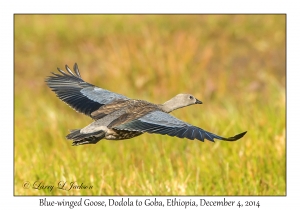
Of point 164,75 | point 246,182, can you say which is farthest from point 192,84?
point 246,182

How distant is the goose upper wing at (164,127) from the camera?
123 inches

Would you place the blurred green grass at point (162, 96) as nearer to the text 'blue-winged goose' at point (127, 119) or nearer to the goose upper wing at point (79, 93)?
the goose upper wing at point (79, 93)

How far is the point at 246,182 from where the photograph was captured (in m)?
5.22

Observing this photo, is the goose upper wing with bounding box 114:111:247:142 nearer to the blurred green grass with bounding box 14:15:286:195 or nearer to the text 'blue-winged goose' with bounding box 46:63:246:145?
the text 'blue-winged goose' with bounding box 46:63:246:145

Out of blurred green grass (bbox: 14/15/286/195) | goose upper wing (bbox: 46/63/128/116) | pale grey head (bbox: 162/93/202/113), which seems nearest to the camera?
pale grey head (bbox: 162/93/202/113)

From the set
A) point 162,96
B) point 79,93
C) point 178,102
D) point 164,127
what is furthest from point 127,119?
point 162,96

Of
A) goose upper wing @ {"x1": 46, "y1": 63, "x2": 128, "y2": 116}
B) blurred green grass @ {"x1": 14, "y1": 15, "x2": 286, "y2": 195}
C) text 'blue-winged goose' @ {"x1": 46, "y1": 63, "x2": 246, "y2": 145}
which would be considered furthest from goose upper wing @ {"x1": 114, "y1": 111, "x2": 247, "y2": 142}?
blurred green grass @ {"x1": 14, "y1": 15, "x2": 286, "y2": 195}

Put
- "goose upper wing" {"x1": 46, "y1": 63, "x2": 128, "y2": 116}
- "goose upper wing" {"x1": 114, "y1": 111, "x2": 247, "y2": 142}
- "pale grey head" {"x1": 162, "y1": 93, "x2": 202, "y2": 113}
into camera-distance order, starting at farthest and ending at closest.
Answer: "goose upper wing" {"x1": 46, "y1": 63, "x2": 128, "y2": 116} → "pale grey head" {"x1": 162, "y1": 93, "x2": 202, "y2": 113} → "goose upper wing" {"x1": 114, "y1": 111, "x2": 247, "y2": 142}

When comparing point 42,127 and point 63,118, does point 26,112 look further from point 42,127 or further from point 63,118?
point 42,127

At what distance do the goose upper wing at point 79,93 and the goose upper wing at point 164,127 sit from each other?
0.42 meters

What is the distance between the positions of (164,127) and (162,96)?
20.2 ft

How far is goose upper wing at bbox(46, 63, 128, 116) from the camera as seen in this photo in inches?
147

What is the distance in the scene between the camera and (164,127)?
3.20 meters

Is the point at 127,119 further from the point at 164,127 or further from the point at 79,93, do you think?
the point at 79,93
